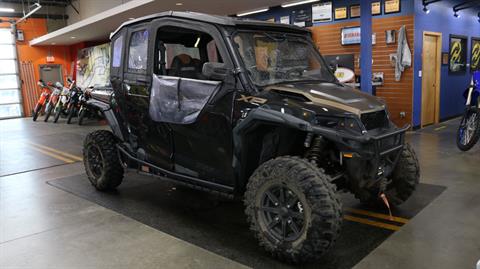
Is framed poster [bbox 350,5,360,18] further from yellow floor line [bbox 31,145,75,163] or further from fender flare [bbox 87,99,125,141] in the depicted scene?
yellow floor line [bbox 31,145,75,163]

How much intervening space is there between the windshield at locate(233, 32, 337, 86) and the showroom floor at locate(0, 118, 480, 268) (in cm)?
143

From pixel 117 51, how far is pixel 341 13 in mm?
6203

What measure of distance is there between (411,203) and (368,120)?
161 cm

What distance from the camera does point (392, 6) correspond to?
8633 millimetres

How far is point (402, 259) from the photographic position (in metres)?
3.11

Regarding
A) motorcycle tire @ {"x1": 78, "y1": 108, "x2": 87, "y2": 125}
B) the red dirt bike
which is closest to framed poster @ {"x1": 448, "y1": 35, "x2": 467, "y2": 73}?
motorcycle tire @ {"x1": 78, "y1": 108, "x2": 87, "y2": 125}

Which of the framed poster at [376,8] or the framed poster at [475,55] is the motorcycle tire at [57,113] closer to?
the framed poster at [376,8]

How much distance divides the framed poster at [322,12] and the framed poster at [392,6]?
1.30 meters

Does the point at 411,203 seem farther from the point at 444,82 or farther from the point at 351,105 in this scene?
the point at 444,82

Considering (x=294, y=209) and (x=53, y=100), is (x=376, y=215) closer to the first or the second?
(x=294, y=209)

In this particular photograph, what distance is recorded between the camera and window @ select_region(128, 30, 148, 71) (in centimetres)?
426

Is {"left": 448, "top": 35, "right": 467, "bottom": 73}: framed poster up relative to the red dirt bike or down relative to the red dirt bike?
up

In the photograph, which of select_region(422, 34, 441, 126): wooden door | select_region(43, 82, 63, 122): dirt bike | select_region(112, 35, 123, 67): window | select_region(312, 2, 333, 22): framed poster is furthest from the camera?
select_region(43, 82, 63, 122): dirt bike

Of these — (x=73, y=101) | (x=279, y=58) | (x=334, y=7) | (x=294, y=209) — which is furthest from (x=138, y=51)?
(x=73, y=101)
